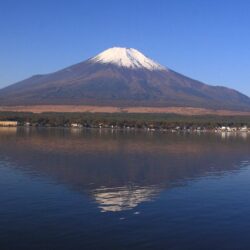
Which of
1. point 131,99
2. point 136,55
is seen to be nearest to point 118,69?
point 136,55

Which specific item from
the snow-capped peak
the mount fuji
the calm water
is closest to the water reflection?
the calm water

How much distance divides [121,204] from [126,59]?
172301mm

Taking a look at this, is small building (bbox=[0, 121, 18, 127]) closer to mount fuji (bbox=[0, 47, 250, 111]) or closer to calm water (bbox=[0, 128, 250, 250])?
mount fuji (bbox=[0, 47, 250, 111])

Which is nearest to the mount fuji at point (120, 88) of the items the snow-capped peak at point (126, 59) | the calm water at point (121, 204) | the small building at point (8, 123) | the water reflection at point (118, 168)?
the snow-capped peak at point (126, 59)

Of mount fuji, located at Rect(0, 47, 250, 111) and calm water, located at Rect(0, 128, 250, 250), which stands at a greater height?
mount fuji, located at Rect(0, 47, 250, 111)

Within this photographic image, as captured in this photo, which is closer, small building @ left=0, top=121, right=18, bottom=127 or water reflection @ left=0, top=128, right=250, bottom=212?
water reflection @ left=0, top=128, right=250, bottom=212

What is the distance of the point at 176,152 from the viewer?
3534 cm

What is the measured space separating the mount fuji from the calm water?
95.8m

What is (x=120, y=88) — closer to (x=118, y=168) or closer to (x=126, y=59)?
(x=126, y=59)

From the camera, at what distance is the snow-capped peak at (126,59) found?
182 meters

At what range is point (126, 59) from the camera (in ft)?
612

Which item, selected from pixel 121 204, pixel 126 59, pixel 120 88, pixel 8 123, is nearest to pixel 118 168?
pixel 121 204

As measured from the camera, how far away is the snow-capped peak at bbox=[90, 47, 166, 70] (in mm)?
182250

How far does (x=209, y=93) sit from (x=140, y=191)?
16546cm
